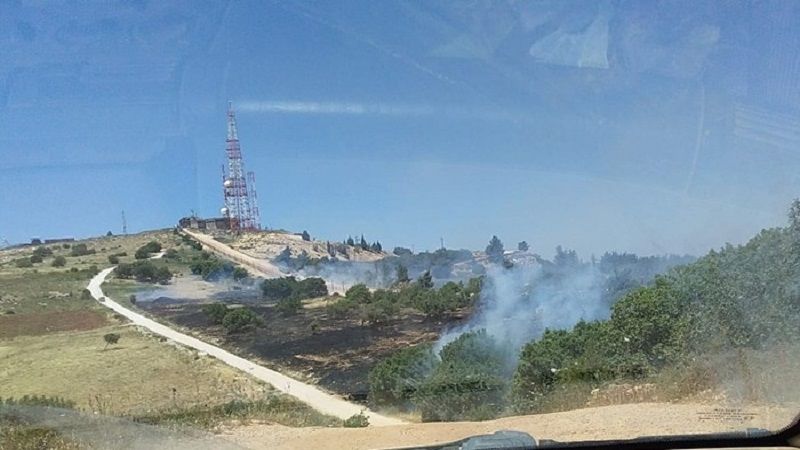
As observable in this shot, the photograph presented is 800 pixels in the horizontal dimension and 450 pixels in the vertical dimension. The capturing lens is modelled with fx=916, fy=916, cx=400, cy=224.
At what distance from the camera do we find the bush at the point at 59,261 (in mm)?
13445

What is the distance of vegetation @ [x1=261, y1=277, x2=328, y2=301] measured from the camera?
13.9m

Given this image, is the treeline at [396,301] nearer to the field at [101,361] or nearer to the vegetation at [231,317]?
the vegetation at [231,317]

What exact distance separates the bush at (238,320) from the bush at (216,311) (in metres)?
0.07

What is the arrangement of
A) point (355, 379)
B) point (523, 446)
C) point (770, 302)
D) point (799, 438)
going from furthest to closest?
point (355, 379)
point (770, 302)
point (799, 438)
point (523, 446)

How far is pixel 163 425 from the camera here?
1087 centimetres

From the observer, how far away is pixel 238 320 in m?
14.1

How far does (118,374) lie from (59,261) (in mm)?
2110

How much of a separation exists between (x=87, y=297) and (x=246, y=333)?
242 centimetres

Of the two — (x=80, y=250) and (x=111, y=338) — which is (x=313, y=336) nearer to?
(x=111, y=338)

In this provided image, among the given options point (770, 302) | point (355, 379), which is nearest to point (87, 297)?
point (355, 379)

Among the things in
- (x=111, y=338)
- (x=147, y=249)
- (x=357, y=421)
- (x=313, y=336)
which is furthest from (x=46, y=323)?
(x=357, y=421)

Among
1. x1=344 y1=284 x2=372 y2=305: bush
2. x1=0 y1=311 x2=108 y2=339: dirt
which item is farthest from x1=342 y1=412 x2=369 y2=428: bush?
x1=0 y1=311 x2=108 y2=339: dirt

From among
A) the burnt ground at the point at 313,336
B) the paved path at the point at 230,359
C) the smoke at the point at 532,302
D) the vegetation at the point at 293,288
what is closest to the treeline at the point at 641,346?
the smoke at the point at 532,302

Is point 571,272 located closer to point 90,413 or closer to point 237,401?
point 237,401
